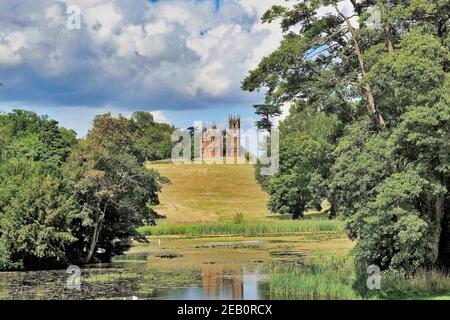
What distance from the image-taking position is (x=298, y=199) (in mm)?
93312

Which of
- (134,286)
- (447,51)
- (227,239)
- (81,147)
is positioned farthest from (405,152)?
(227,239)

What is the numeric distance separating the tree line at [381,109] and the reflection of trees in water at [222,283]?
5399mm

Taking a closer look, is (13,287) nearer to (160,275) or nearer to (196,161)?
(160,275)

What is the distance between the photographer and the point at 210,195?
119m

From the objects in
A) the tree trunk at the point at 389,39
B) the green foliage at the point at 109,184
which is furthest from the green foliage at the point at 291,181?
the tree trunk at the point at 389,39

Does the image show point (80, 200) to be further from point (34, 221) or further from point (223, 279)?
point (223, 279)

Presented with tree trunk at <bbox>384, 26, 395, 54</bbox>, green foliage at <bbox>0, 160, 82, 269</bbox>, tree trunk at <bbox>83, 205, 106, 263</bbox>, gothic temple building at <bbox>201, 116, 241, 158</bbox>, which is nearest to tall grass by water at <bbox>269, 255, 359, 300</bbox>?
tree trunk at <bbox>384, 26, 395, 54</bbox>

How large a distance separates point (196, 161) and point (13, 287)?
423ft

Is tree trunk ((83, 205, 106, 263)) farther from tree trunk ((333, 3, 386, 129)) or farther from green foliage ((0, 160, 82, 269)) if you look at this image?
tree trunk ((333, 3, 386, 129))

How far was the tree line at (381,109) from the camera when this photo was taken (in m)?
23.2

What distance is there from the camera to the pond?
27.7m

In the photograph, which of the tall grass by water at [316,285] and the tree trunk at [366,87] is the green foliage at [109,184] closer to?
the tall grass by water at [316,285]

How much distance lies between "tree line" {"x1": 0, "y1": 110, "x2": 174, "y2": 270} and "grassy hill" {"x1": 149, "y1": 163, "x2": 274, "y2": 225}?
4948 cm

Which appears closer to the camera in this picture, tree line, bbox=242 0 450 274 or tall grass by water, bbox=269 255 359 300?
tree line, bbox=242 0 450 274
